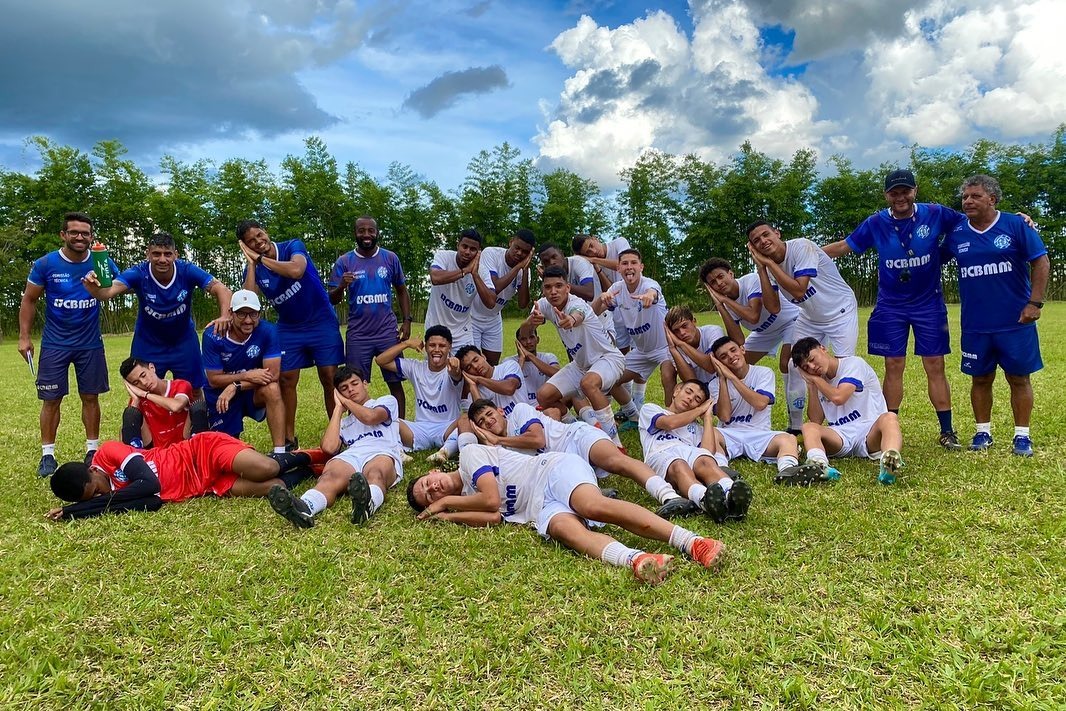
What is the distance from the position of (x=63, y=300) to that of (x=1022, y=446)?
8.63m

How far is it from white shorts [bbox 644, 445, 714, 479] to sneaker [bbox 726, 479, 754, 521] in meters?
0.54

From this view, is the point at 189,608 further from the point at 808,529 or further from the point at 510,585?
the point at 808,529

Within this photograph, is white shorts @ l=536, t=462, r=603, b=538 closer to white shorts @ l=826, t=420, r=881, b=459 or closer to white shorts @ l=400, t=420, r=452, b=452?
white shorts @ l=826, t=420, r=881, b=459

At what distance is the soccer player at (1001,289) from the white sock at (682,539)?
11.1 ft

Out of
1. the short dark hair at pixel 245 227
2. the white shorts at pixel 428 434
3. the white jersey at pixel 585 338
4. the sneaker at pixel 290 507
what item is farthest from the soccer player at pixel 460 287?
the sneaker at pixel 290 507

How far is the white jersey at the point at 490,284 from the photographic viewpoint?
7055 mm

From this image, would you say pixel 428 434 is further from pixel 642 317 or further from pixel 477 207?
pixel 477 207

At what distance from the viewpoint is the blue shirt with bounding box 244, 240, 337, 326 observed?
241 inches

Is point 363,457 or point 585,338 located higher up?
point 585,338

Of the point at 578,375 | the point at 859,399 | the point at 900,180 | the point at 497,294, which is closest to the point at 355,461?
the point at 578,375

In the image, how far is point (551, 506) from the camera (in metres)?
3.66

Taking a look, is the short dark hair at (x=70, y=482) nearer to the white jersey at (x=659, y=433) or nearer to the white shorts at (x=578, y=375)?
the white shorts at (x=578, y=375)

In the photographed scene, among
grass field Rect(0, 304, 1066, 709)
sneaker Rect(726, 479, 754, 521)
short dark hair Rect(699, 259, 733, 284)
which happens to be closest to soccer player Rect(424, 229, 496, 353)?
short dark hair Rect(699, 259, 733, 284)

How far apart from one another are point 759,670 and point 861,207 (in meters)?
41.5
